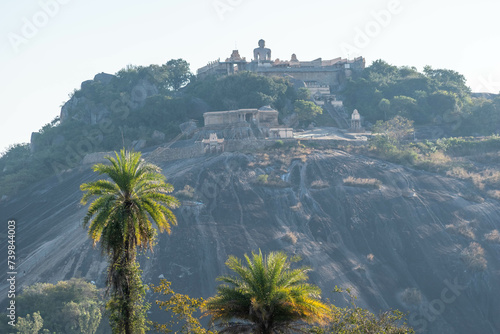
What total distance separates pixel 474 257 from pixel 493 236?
14.2ft

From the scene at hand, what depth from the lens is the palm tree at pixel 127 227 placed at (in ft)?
62.2

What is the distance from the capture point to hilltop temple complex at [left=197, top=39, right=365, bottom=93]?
308ft

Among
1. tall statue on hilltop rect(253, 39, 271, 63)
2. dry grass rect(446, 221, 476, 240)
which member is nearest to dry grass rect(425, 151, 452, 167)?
dry grass rect(446, 221, 476, 240)

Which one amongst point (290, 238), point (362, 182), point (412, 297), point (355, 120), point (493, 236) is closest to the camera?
point (412, 297)

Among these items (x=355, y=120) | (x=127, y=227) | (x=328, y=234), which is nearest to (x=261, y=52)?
(x=355, y=120)

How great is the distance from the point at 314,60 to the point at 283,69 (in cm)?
591

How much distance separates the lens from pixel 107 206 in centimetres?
1892

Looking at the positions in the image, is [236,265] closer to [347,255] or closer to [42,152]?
[347,255]

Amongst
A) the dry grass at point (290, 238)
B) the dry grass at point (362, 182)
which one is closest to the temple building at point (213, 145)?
the dry grass at point (362, 182)

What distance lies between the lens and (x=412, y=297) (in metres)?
49.3

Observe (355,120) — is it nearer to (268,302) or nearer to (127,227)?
(127,227)

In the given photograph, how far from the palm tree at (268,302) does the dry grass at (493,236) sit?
4215 cm

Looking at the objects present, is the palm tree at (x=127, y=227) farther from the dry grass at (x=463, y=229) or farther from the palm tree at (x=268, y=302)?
the dry grass at (x=463, y=229)

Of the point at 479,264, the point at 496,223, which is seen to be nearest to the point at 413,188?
the point at 496,223
